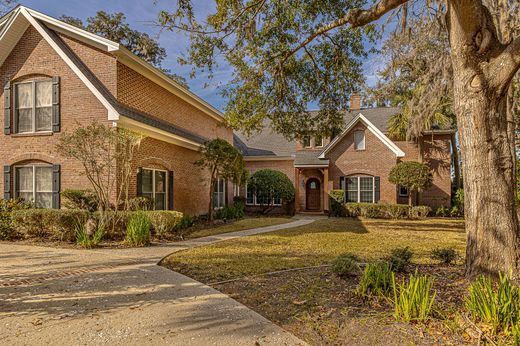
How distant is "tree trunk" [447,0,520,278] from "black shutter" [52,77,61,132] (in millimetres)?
12055

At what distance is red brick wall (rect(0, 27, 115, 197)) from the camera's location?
36.4ft

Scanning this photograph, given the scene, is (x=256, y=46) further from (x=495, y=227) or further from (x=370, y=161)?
(x=370, y=161)

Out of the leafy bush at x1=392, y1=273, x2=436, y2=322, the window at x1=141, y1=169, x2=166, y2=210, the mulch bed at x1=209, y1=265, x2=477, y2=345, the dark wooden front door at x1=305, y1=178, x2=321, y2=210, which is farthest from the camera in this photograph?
the dark wooden front door at x1=305, y1=178, x2=321, y2=210

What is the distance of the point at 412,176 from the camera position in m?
18.0

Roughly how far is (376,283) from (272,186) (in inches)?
615

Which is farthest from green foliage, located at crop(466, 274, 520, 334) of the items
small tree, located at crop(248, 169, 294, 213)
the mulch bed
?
small tree, located at crop(248, 169, 294, 213)

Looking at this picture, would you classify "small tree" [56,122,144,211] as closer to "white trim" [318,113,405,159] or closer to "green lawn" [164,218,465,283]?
"green lawn" [164,218,465,283]

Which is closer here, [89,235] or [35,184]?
[89,235]

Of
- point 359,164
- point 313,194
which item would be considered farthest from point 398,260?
point 313,194

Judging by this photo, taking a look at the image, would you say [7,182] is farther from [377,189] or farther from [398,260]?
[377,189]

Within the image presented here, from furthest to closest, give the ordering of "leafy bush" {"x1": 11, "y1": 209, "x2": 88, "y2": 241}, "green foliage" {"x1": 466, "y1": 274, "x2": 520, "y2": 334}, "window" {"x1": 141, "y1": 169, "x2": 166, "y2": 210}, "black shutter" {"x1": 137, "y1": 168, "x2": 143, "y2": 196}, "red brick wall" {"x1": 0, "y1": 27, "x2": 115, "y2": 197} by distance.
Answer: "window" {"x1": 141, "y1": 169, "x2": 166, "y2": 210}
"black shutter" {"x1": 137, "y1": 168, "x2": 143, "y2": 196}
"red brick wall" {"x1": 0, "y1": 27, "x2": 115, "y2": 197}
"leafy bush" {"x1": 11, "y1": 209, "x2": 88, "y2": 241}
"green foliage" {"x1": 466, "y1": 274, "x2": 520, "y2": 334}

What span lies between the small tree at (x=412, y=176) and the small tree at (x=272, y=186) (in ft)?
20.6

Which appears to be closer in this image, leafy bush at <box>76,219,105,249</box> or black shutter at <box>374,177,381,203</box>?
leafy bush at <box>76,219,105,249</box>

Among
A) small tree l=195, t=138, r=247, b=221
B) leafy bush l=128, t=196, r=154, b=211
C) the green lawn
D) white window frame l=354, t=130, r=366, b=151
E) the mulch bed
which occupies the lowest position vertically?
the green lawn
